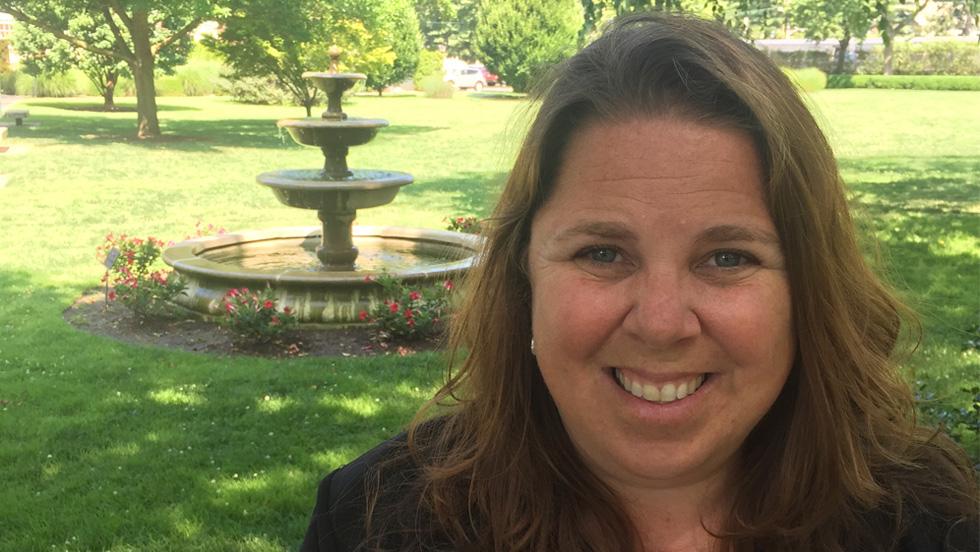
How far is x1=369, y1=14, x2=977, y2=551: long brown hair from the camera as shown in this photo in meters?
1.53

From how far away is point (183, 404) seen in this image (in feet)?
20.7

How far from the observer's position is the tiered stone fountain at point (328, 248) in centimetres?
827

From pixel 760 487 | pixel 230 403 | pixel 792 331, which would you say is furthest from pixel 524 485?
pixel 230 403

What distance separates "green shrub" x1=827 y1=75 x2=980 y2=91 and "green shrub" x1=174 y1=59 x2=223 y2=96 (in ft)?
98.7

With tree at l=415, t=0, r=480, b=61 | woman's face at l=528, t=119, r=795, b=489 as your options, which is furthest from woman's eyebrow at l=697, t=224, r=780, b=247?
tree at l=415, t=0, r=480, b=61

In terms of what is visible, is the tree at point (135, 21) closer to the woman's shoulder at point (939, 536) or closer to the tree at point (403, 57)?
Result: the tree at point (403, 57)

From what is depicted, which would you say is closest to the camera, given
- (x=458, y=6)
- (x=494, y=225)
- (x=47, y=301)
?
(x=494, y=225)


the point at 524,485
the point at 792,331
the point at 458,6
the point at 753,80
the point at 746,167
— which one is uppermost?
the point at 458,6

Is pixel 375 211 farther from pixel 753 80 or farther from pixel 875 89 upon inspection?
pixel 875 89

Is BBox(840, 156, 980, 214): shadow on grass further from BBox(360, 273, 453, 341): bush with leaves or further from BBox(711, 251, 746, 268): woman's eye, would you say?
BBox(711, 251, 746, 268): woman's eye

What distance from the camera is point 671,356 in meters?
1.46

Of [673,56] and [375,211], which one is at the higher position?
[673,56]

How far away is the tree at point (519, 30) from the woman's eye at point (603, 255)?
40.7 m

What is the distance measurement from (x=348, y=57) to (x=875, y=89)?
3046cm
